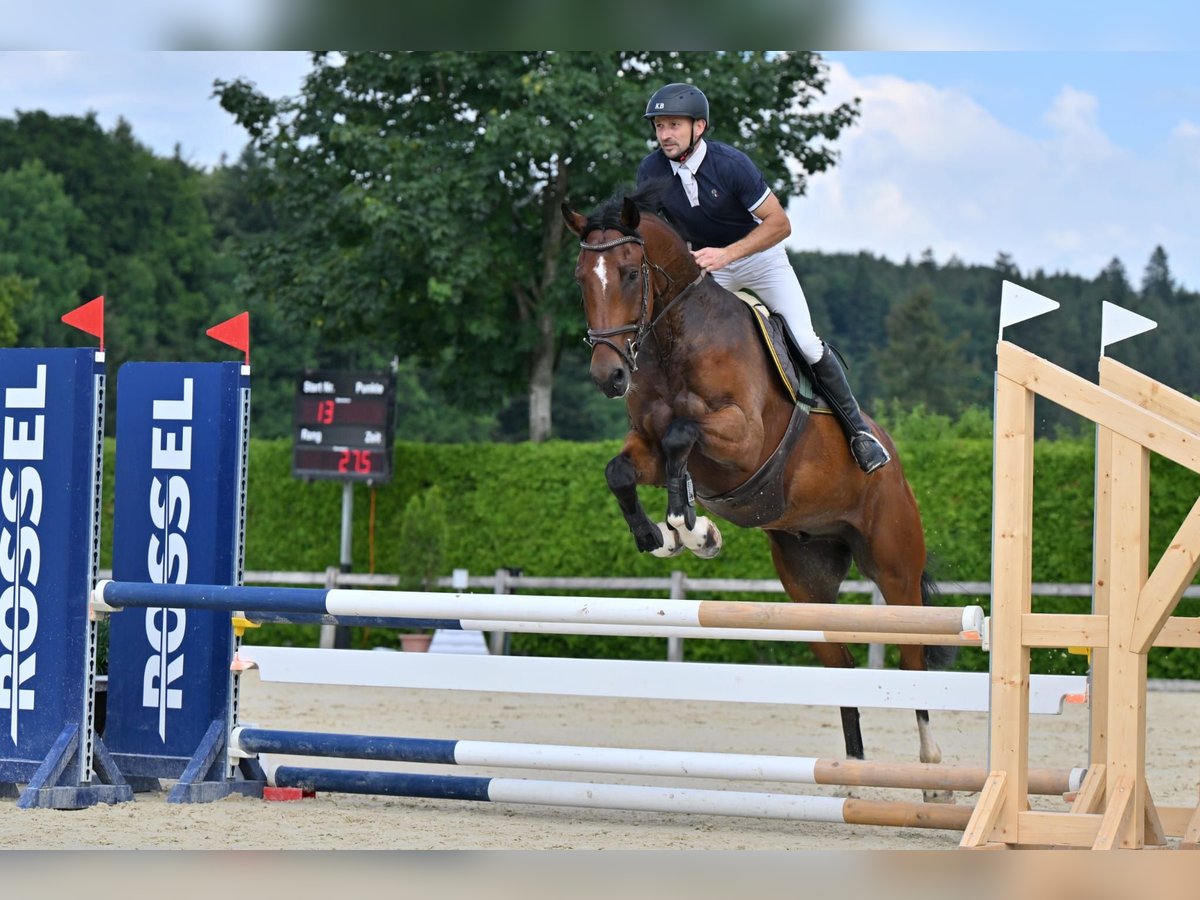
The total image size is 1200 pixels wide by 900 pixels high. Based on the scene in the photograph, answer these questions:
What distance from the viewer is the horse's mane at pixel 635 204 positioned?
4.21 meters

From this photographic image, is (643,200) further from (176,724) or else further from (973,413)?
(973,413)

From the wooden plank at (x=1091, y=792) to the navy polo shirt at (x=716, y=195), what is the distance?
1.99 meters

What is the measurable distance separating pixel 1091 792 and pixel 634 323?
6.13 feet

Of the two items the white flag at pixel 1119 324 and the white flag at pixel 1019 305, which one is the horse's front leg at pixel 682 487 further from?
the white flag at pixel 1119 324

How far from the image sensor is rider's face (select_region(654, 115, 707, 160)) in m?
4.34

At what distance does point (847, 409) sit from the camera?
15.9 feet

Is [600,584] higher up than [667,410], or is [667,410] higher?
[667,410]

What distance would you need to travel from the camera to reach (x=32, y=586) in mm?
4523

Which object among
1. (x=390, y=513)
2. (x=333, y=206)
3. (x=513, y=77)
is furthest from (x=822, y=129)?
(x=390, y=513)

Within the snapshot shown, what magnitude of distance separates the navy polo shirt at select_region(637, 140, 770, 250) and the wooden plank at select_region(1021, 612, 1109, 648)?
63.2 inches

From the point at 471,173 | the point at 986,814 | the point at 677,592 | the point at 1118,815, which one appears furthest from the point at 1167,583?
the point at 471,173

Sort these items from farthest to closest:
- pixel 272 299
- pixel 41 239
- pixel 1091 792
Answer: pixel 41 239 → pixel 272 299 → pixel 1091 792

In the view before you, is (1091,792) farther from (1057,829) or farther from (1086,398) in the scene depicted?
(1086,398)

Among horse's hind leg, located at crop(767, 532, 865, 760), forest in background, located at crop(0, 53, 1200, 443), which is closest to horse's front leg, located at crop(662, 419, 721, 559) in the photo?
horse's hind leg, located at crop(767, 532, 865, 760)
